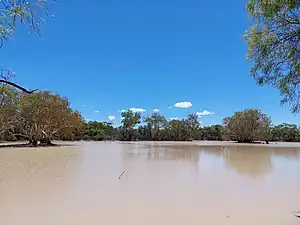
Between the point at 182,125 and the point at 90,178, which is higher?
the point at 182,125

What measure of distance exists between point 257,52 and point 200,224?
334cm

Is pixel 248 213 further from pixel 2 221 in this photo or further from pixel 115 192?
pixel 2 221

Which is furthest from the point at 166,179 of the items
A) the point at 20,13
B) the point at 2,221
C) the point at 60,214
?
the point at 20,13

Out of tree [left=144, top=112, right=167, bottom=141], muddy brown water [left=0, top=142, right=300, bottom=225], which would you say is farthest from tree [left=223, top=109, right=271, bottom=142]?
muddy brown water [left=0, top=142, right=300, bottom=225]

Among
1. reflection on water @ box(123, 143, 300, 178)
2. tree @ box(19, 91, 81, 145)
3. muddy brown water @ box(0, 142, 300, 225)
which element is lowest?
muddy brown water @ box(0, 142, 300, 225)

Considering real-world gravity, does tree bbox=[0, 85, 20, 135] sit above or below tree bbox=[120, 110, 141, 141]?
below

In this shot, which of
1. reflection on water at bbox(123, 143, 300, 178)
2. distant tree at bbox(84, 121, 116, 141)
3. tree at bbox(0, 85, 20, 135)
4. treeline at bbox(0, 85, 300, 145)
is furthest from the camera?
distant tree at bbox(84, 121, 116, 141)

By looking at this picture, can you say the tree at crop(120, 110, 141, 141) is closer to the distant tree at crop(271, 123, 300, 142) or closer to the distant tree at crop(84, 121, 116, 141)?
the distant tree at crop(84, 121, 116, 141)

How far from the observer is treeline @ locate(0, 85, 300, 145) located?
111 feet

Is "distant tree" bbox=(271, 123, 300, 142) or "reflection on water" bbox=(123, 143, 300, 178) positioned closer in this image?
"reflection on water" bbox=(123, 143, 300, 178)

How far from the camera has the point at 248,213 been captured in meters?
6.40

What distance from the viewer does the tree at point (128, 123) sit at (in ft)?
239

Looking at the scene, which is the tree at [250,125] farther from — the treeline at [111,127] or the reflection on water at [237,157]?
the reflection on water at [237,157]

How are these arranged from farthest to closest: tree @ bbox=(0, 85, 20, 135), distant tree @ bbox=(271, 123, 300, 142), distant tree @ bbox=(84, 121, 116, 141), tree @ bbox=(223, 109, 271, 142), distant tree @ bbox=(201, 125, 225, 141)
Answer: distant tree @ bbox=(201, 125, 225, 141) < distant tree @ bbox=(84, 121, 116, 141) < distant tree @ bbox=(271, 123, 300, 142) < tree @ bbox=(223, 109, 271, 142) < tree @ bbox=(0, 85, 20, 135)
